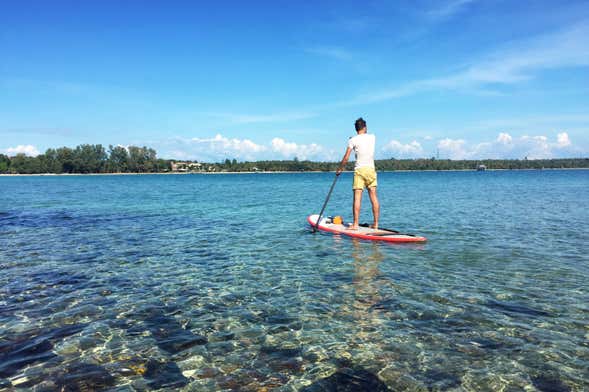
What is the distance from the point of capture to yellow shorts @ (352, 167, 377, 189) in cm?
1619

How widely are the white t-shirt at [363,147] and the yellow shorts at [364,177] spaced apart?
0.18 metres

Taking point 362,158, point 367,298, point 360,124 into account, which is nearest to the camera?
point 367,298

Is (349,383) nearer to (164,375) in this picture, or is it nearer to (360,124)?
(164,375)

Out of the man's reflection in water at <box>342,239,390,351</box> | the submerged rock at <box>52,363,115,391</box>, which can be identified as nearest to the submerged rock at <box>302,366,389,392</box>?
the man's reflection in water at <box>342,239,390,351</box>

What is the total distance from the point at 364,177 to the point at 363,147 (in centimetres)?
131

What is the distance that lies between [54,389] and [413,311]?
6.46m

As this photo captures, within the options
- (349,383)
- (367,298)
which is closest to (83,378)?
(349,383)

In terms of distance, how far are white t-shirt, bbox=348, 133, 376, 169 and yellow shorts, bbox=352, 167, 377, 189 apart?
18 centimetres

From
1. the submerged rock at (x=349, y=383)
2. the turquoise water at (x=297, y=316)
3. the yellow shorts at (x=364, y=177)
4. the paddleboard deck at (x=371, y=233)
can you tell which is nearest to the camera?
the submerged rock at (x=349, y=383)

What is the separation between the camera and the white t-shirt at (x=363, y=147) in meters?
15.9

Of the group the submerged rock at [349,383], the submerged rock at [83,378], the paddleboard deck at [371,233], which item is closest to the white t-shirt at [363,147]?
the paddleboard deck at [371,233]

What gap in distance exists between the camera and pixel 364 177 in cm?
1631

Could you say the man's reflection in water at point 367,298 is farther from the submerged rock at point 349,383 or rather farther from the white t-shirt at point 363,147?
the white t-shirt at point 363,147

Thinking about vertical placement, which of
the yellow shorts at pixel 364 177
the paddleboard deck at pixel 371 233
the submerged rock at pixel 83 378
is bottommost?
the submerged rock at pixel 83 378
